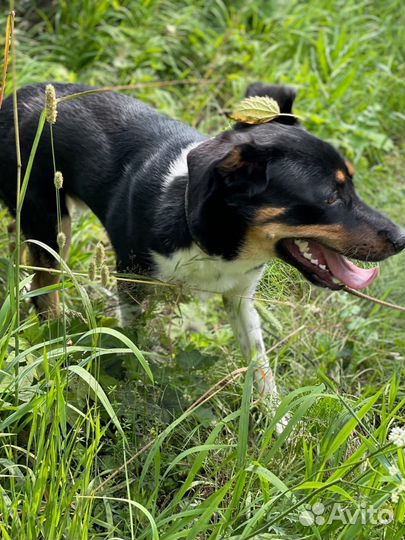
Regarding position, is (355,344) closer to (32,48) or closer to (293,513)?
(293,513)

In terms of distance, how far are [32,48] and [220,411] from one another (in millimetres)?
3363

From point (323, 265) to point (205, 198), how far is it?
54 centimetres

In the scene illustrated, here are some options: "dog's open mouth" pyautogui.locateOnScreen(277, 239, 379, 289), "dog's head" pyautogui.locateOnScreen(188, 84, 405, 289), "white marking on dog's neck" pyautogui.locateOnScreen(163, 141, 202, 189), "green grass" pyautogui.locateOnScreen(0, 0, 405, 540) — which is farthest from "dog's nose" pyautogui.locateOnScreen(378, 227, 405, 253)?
"white marking on dog's neck" pyautogui.locateOnScreen(163, 141, 202, 189)

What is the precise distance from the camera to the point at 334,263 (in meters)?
3.54

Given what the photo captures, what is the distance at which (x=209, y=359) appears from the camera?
3.70 meters

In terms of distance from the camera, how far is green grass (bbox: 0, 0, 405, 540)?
2668 millimetres

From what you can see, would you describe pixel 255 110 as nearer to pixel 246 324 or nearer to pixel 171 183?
pixel 171 183

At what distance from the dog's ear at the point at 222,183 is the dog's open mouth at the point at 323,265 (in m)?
0.22

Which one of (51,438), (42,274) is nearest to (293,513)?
(51,438)

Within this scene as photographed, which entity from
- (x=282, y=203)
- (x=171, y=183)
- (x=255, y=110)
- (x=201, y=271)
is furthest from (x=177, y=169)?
(x=255, y=110)

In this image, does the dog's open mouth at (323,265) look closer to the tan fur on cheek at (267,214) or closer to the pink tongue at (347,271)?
the pink tongue at (347,271)

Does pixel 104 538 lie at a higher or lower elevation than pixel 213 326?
higher

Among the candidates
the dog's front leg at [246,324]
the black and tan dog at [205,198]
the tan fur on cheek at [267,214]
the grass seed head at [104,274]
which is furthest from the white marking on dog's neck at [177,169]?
the grass seed head at [104,274]

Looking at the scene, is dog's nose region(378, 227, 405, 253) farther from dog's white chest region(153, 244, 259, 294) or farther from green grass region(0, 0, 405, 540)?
dog's white chest region(153, 244, 259, 294)
